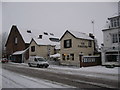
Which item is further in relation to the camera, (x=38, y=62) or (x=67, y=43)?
(x=67, y=43)

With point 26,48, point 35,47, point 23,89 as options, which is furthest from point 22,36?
point 23,89

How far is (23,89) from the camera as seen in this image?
9031 mm

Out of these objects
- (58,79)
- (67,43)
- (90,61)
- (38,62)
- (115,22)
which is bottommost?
(58,79)

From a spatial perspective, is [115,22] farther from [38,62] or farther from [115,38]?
[38,62]

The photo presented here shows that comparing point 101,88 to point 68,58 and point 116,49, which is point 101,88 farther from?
point 68,58

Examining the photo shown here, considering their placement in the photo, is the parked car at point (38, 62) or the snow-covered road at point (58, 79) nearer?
the snow-covered road at point (58, 79)

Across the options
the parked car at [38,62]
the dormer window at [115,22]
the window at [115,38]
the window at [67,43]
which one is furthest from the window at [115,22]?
the parked car at [38,62]

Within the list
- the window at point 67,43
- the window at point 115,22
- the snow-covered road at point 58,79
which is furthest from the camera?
the window at point 67,43

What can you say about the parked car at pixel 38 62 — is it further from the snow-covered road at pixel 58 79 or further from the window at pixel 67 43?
the snow-covered road at pixel 58 79

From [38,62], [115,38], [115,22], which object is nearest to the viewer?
[115,38]

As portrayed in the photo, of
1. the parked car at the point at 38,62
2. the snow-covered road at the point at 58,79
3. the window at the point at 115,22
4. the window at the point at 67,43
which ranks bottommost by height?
the snow-covered road at the point at 58,79

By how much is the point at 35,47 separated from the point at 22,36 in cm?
1143

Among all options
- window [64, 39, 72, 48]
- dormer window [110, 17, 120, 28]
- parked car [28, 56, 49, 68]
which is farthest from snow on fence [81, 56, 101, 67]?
dormer window [110, 17, 120, 28]

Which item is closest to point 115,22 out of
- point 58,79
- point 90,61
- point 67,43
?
point 90,61
